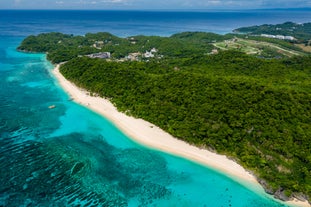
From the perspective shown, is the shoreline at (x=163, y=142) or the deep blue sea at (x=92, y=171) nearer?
the deep blue sea at (x=92, y=171)

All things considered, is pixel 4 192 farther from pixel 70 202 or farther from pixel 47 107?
pixel 47 107

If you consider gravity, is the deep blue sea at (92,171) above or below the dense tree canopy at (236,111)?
below

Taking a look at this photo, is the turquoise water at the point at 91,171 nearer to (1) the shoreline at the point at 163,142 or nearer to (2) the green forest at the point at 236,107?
(1) the shoreline at the point at 163,142

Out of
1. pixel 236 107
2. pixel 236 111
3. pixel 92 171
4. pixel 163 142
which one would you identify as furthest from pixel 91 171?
pixel 236 107

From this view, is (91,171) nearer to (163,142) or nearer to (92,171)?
(92,171)

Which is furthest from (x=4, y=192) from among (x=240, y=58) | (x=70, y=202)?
(x=240, y=58)

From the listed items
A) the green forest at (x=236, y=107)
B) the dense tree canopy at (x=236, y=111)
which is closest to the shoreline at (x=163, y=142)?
the green forest at (x=236, y=107)

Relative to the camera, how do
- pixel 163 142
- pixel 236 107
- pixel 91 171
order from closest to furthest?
pixel 91 171
pixel 163 142
pixel 236 107
